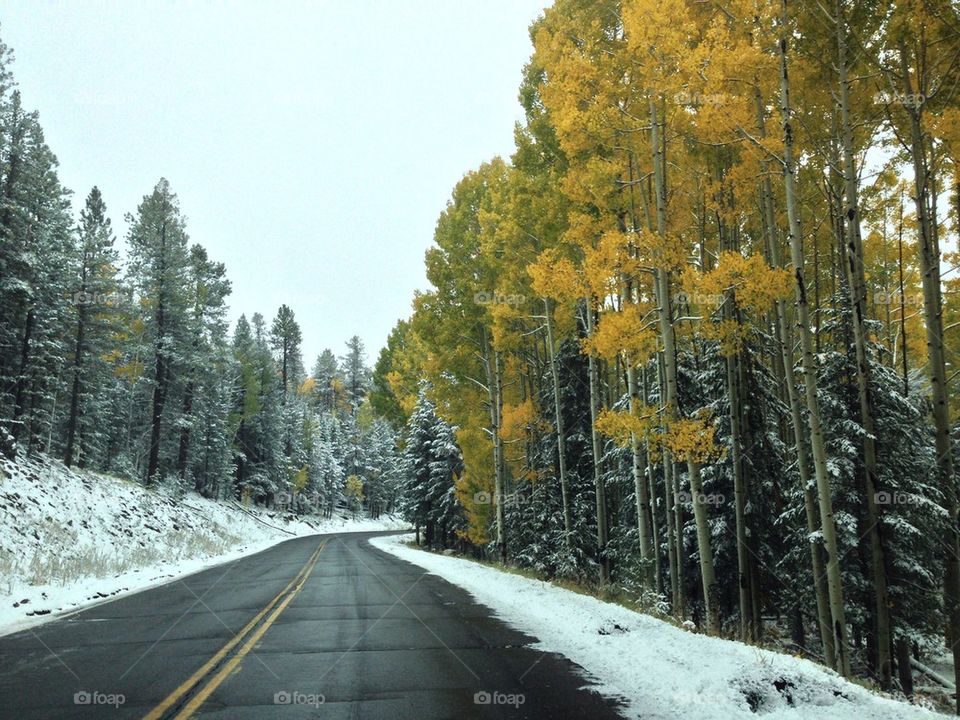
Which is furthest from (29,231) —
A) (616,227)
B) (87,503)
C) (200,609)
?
(616,227)

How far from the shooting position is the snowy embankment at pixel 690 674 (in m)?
5.75

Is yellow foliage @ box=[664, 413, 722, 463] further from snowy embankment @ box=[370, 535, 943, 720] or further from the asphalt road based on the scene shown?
the asphalt road

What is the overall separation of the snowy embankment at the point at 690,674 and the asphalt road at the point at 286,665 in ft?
1.48

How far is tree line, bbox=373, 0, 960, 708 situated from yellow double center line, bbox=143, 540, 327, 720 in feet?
20.6

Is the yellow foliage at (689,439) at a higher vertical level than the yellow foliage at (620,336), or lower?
lower

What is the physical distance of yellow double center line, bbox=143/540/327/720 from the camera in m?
5.89

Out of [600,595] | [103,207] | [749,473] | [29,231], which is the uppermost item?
[103,207]

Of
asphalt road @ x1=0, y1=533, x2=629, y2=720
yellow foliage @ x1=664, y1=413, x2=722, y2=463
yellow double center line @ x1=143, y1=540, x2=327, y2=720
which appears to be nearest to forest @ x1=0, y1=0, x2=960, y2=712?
yellow foliage @ x1=664, y1=413, x2=722, y2=463

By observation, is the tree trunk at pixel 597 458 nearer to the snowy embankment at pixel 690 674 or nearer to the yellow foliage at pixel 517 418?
the snowy embankment at pixel 690 674

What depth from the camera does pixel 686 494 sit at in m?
16.0

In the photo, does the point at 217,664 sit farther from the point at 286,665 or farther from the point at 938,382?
the point at 938,382

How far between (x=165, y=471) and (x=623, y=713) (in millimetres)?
52026

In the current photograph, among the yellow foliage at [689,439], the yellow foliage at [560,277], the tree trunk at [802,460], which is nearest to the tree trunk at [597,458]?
the yellow foliage at [560,277]

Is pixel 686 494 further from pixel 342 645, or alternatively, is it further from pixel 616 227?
pixel 342 645
